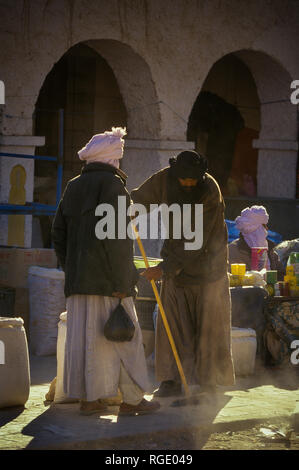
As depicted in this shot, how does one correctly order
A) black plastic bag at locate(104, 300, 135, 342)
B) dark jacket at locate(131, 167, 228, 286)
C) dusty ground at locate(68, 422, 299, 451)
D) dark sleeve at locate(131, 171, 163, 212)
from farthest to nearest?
dark sleeve at locate(131, 171, 163, 212) → dark jacket at locate(131, 167, 228, 286) → black plastic bag at locate(104, 300, 135, 342) → dusty ground at locate(68, 422, 299, 451)

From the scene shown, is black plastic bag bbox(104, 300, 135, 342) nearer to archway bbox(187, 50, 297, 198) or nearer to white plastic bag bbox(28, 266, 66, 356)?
white plastic bag bbox(28, 266, 66, 356)

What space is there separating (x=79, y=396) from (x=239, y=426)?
3.47 feet

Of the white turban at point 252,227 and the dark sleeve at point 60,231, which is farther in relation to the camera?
the white turban at point 252,227

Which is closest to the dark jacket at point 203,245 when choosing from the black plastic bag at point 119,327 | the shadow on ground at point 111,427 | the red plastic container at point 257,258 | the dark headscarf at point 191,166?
the dark headscarf at point 191,166

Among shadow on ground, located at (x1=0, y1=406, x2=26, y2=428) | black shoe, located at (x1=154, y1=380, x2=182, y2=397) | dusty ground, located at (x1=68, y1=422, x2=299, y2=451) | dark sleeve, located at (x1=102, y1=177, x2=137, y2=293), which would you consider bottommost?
dusty ground, located at (x1=68, y1=422, x2=299, y2=451)

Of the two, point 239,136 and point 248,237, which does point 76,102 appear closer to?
point 239,136

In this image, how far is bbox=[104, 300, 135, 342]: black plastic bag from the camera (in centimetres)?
621

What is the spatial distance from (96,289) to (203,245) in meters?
1.11

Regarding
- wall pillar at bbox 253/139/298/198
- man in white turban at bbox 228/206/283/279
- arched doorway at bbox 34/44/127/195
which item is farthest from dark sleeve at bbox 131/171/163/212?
arched doorway at bbox 34/44/127/195

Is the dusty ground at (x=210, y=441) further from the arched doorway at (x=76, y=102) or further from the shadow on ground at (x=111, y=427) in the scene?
the arched doorway at (x=76, y=102)

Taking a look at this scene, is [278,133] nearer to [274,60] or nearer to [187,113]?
[274,60]

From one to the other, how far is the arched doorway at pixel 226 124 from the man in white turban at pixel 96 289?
9.77 m

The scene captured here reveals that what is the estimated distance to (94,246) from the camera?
632 cm

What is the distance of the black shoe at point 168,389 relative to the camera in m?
7.20
